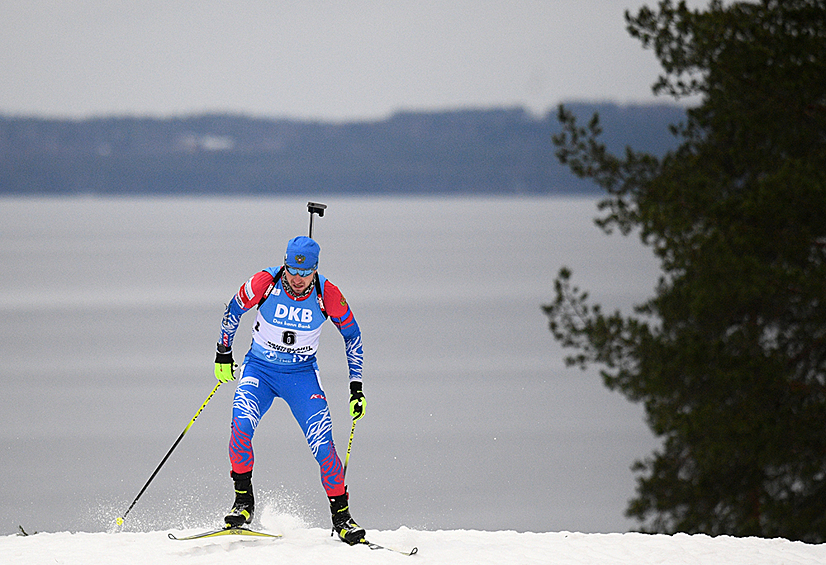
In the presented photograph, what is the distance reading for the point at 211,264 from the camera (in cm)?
14362

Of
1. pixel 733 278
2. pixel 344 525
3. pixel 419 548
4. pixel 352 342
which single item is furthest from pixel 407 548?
pixel 733 278

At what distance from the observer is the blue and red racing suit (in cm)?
718

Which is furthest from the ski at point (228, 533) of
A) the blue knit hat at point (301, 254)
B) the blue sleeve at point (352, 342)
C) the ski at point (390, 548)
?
the blue knit hat at point (301, 254)

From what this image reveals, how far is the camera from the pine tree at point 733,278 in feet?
42.1

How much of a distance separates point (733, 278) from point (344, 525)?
24.6 feet

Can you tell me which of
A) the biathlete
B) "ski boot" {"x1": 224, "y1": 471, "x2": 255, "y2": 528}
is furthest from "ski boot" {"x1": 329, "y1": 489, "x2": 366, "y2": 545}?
"ski boot" {"x1": 224, "y1": 471, "x2": 255, "y2": 528}

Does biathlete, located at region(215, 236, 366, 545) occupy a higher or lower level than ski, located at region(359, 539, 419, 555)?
higher

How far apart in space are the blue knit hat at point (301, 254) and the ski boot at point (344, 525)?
1806 mm

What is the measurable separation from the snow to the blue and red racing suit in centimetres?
58

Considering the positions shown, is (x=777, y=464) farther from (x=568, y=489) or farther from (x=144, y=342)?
(x=144, y=342)

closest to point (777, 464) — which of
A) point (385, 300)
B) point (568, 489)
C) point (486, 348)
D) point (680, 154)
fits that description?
point (680, 154)

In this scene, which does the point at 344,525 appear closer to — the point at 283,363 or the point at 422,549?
the point at 422,549

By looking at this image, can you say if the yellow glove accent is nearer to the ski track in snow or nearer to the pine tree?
the ski track in snow

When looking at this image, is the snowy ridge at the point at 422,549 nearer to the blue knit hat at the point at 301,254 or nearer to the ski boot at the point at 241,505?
the ski boot at the point at 241,505
